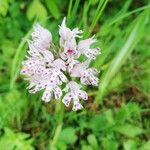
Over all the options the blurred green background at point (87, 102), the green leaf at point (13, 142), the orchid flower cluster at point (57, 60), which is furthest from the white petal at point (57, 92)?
the green leaf at point (13, 142)

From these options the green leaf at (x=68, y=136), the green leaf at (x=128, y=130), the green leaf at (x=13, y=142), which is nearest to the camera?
the green leaf at (x=13, y=142)

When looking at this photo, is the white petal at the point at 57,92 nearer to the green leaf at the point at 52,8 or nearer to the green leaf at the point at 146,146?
the green leaf at the point at 146,146

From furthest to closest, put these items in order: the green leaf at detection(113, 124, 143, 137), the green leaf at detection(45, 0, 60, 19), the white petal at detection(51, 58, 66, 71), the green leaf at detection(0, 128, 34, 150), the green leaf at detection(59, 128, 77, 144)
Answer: the green leaf at detection(45, 0, 60, 19) → the green leaf at detection(113, 124, 143, 137) → the green leaf at detection(59, 128, 77, 144) → the green leaf at detection(0, 128, 34, 150) → the white petal at detection(51, 58, 66, 71)

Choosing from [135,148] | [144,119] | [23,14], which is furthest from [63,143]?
[23,14]

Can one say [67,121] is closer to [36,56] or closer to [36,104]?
[36,104]

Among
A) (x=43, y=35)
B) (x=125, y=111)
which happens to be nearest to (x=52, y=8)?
(x=125, y=111)

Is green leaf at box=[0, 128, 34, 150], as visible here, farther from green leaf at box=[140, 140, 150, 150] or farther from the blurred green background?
green leaf at box=[140, 140, 150, 150]

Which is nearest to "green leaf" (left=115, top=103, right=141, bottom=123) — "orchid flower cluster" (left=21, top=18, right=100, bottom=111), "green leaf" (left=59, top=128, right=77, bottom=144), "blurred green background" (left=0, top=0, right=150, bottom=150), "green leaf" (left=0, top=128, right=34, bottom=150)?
"blurred green background" (left=0, top=0, right=150, bottom=150)
